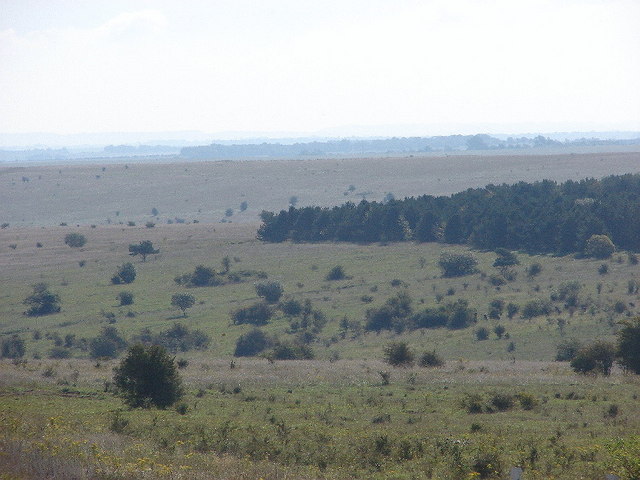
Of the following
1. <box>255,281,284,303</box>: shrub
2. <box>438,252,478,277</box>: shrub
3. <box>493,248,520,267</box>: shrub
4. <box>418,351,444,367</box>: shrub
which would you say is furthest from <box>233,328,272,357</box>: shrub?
<box>493,248,520,267</box>: shrub

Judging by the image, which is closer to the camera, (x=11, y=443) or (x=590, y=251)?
(x=11, y=443)

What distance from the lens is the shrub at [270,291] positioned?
65.9 m

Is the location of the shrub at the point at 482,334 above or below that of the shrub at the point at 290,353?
below

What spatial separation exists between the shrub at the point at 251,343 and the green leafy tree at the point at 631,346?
2636cm

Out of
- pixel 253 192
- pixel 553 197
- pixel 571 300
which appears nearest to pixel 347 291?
pixel 571 300

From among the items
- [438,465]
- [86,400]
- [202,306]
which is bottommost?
[202,306]

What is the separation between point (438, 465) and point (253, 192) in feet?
541

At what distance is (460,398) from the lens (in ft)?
80.9

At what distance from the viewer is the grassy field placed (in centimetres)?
1506

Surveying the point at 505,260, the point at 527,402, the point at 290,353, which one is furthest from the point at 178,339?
the point at 505,260

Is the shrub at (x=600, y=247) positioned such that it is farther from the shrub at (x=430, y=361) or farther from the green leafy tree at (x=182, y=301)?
the shrub at (x=430, y=361)

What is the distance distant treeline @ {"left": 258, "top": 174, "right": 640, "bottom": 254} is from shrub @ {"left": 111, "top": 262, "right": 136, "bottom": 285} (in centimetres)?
2331

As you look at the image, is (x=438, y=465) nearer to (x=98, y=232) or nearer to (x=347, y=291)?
(x=347, y=291)

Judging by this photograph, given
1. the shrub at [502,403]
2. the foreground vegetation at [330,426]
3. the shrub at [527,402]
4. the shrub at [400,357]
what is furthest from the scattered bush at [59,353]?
the shrub at [527,402]
